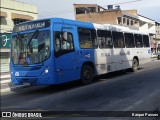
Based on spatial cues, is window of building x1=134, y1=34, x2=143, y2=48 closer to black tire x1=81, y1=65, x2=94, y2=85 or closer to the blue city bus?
the blue city bus

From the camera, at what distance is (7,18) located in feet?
113

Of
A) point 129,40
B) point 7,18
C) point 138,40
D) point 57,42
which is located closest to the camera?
point 57,42

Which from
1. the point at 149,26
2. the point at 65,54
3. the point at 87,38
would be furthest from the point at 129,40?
the point at 149,26

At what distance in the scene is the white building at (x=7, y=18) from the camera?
33281mm

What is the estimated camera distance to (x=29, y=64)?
44.5ft

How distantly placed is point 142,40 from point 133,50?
7.11 ft

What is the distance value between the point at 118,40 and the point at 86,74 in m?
4.33

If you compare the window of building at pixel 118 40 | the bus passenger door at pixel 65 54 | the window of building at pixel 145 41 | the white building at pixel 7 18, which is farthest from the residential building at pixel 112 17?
the bus passenger door at pixel 65 54

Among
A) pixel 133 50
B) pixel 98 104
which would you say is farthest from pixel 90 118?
pixel 133 50

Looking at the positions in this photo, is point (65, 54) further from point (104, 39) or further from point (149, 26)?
point (149, 26)

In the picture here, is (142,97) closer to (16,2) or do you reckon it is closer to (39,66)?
(39,66)

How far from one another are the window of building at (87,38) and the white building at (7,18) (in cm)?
1714

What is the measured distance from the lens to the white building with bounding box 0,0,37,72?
109ft

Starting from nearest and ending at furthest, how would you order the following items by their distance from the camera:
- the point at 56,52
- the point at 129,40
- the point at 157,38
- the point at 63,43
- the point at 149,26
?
the point at 56,52
the point at 63,43
the point at 129,40
the point at 149,26
the point at 157,38
